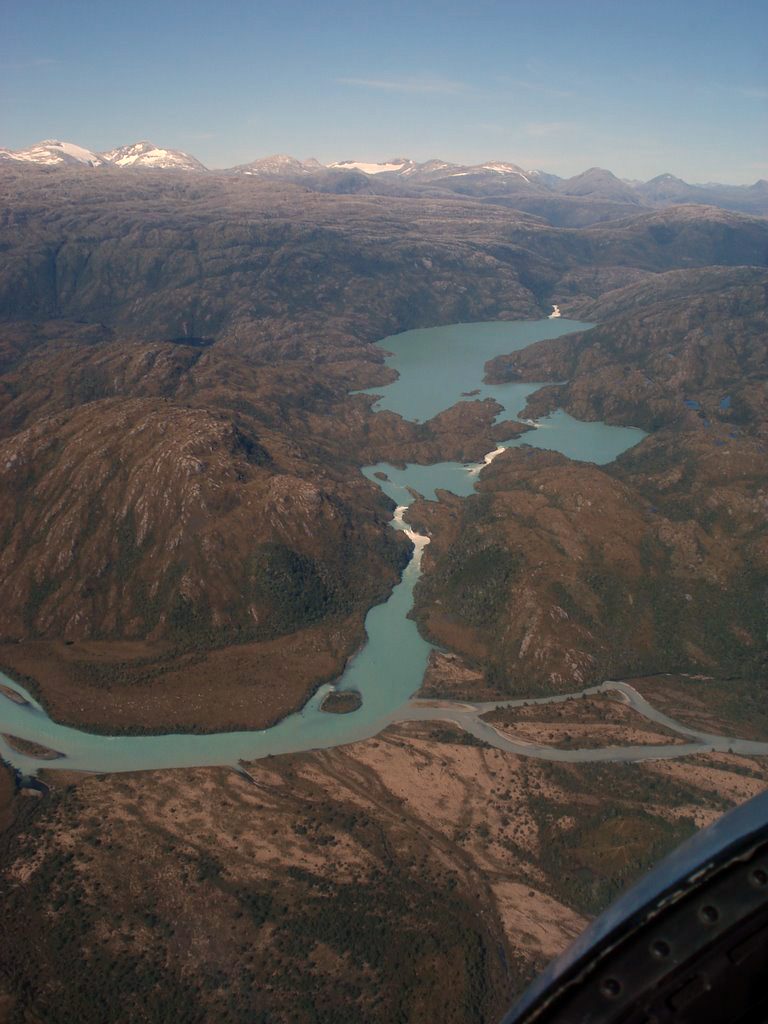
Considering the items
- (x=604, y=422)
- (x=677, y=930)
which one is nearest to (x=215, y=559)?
(x=677, y=930)

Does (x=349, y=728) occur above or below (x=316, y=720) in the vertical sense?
above

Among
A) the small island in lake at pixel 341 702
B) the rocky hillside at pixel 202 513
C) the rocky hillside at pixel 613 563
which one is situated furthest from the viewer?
the rocky hillside at pixel 202 513

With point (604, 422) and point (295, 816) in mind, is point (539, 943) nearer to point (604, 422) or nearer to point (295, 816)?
point (295, 816)

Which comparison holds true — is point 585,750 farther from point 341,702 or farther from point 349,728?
point 341,702

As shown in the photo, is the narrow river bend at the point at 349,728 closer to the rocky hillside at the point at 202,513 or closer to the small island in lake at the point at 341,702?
the small island in lake at the point at 341,702

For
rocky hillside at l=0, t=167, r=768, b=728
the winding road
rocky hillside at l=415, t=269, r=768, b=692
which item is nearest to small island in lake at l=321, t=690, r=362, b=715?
rocky hillside at l=0, t=167, r=768, b=728

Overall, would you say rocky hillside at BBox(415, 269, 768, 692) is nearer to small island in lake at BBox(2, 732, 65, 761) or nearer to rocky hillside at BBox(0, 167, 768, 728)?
rocky hillside at BBox(0, 167, 768, 728)

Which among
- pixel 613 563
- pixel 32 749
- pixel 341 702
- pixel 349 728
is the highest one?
pixel 613 563

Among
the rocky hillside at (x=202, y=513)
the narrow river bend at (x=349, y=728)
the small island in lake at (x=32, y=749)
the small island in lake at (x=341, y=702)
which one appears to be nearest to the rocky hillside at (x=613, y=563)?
the rocky hillside at (x=202, y=513)

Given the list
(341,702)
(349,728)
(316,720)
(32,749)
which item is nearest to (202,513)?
(341,702)
